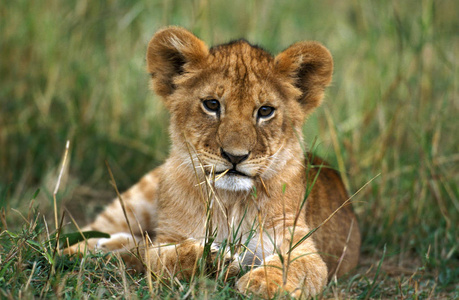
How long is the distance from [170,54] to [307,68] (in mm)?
727

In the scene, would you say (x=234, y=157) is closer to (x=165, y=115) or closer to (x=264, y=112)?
(x=264, y=112)

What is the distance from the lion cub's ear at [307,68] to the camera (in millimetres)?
3121

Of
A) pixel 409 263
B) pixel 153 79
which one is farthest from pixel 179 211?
pixel 409 263

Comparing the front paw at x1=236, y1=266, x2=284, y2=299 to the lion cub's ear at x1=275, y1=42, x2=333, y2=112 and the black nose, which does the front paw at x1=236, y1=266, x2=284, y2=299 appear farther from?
the lion cub's ear at x1=275, y1=42, x2=333, y2=112

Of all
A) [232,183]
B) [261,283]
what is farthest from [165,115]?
[261,283]

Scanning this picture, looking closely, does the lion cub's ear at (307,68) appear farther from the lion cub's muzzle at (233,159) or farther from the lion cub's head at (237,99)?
the lion cub's muzzle at (233,159)

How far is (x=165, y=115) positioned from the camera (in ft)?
17.1

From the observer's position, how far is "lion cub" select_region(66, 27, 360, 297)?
2760mm

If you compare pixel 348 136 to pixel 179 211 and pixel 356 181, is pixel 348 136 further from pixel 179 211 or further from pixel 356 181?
pixel 179 211

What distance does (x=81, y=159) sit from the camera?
15.8 ft

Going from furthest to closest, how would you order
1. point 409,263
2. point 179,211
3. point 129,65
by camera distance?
point 129,65
point 409,263
point 179,211

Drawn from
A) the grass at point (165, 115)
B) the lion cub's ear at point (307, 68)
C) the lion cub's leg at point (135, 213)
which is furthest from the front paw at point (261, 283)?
the lion cub's leg at point (135, 213)

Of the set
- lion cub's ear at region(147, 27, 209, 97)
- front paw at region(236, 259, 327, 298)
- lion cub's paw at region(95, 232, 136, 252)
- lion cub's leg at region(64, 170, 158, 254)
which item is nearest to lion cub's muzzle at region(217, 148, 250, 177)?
front paw at region(236, 259, 327, 298)

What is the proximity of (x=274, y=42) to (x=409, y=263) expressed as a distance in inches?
98.5
